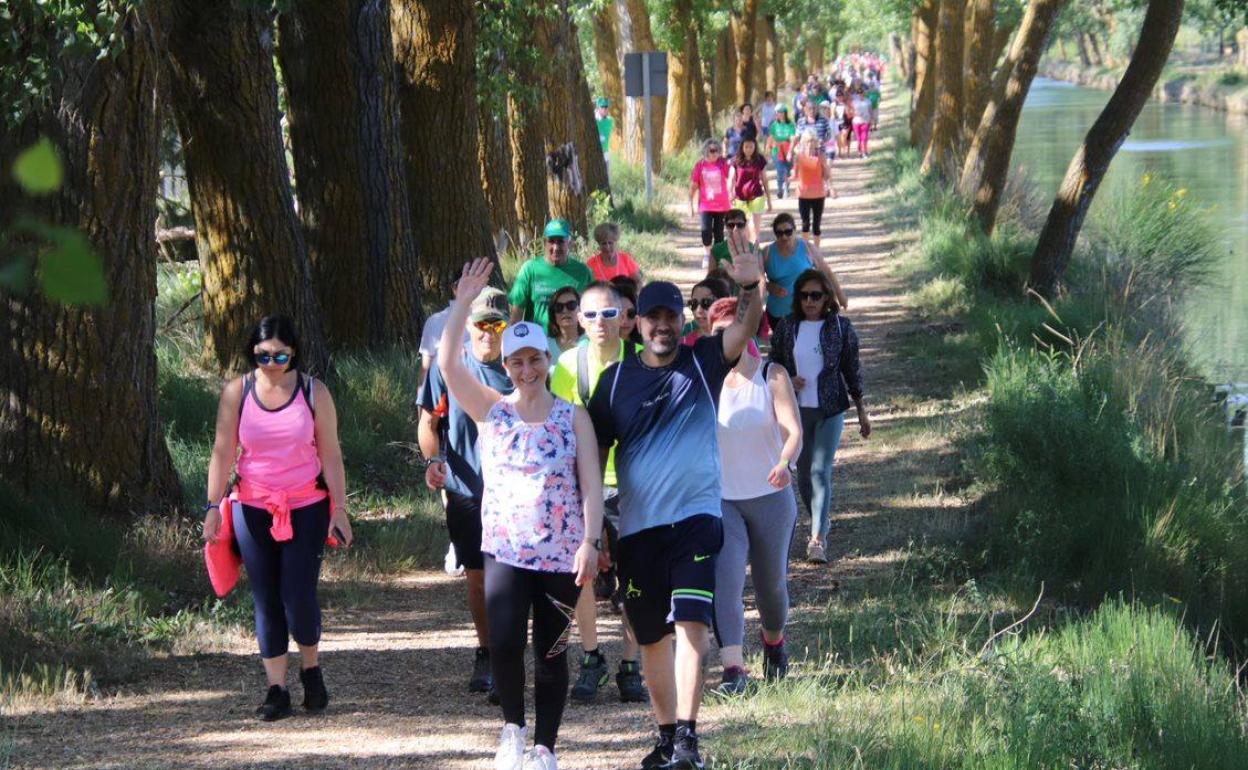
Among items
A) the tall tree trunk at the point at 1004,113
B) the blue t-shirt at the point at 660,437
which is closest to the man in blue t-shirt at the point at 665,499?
the blue t-shirt at the point at 660,437

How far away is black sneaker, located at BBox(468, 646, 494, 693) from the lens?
727cm

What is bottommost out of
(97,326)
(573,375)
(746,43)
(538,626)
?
(538,626)

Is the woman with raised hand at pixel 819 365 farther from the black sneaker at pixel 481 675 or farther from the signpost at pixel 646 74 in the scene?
the signpost at pixel 646 74

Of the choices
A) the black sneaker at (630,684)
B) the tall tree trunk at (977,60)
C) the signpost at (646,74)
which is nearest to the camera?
the black sneaker at (630,684)

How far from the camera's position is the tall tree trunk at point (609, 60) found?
33781 mm

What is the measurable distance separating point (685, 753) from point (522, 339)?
1.46 meters

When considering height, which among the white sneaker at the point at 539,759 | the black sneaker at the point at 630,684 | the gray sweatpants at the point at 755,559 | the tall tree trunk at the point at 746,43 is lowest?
the black sneaker at the point at 630,684

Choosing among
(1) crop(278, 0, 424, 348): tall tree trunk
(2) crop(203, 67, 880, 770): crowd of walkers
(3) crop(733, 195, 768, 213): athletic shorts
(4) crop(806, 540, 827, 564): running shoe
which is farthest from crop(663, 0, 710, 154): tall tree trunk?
(2) crop(203, 67, 880, 770): crowd of walkers

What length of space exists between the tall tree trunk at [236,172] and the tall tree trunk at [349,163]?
1.46 m

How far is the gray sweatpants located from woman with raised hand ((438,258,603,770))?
133 centimetres

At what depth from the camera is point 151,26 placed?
8547 mm

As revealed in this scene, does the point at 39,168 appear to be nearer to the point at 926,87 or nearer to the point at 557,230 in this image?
the point at 557,230

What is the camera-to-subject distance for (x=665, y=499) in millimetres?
5754

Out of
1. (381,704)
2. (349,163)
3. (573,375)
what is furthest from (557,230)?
(381,704)
